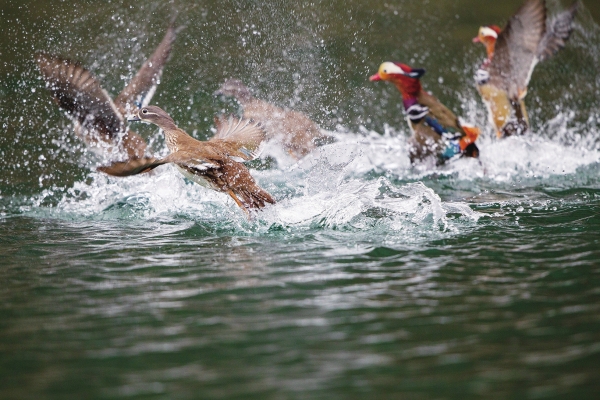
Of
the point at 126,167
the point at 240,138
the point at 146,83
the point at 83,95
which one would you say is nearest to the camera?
the point at 126,167

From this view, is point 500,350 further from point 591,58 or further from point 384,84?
point 591,58

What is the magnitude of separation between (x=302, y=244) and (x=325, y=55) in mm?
4158

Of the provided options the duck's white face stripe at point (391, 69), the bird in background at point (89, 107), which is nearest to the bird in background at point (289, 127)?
the duck's white face stripe at point (391, 69)

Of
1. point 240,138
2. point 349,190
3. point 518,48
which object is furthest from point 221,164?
point 518,48

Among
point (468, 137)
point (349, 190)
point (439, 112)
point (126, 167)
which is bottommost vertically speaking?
point (349, 190)

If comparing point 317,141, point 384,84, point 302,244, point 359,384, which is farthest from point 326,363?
point 384,84

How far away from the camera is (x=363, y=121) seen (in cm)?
769

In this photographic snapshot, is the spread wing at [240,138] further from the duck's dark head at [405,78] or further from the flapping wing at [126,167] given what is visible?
the duck's dark head at [405,78]

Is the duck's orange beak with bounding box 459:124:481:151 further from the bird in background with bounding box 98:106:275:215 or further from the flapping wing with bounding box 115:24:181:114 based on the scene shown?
the flapping wing with bounding box 115:24:181:114

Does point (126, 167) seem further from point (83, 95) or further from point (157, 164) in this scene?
point (83, 95)

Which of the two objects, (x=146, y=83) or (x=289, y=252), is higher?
(x=146, y=83)

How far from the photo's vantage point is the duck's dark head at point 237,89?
6.61m

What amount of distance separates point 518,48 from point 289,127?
2103 millimetres

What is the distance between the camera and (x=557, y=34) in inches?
280
